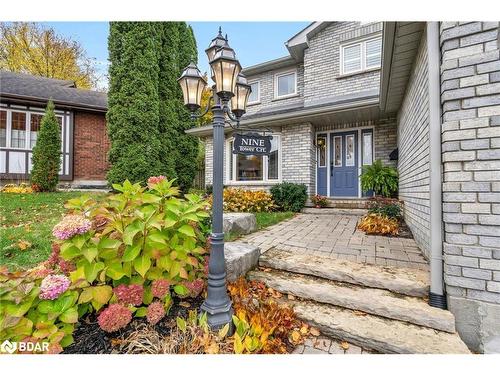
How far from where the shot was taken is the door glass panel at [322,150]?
750 centimetres

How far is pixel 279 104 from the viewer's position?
30.0ft

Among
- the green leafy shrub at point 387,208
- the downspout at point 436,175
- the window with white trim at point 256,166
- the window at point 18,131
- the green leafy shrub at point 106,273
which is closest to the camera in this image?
the green leafy shrub at point 106,273

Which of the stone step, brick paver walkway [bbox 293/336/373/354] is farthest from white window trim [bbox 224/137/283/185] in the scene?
brick paver walkway [bbox 293/336/373/354]

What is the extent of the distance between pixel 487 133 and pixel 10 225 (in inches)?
248

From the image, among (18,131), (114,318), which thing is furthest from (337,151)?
(18,131)

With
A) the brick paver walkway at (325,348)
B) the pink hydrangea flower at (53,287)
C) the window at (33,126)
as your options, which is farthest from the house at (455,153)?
the window at (33,126)

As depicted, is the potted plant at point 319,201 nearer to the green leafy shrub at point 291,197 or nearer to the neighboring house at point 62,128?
the green leafy shrub at point 291,197

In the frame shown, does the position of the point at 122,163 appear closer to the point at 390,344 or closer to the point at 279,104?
the point at 279,104

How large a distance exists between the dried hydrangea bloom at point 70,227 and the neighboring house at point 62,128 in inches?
393

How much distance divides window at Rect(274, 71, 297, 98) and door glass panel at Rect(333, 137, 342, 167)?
9.05ft

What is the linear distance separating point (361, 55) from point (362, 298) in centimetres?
784

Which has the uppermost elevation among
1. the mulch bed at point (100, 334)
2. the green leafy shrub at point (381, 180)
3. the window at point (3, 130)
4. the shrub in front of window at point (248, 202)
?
the window at point (3, 130)

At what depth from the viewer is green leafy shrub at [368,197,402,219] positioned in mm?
4488

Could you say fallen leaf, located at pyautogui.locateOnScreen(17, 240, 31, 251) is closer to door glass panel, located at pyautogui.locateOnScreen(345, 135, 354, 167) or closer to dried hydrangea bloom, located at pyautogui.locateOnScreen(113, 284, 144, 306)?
dried hydrangea bloom, located at pyautogui.locateOnScreen(113, 284, 144, 306)
